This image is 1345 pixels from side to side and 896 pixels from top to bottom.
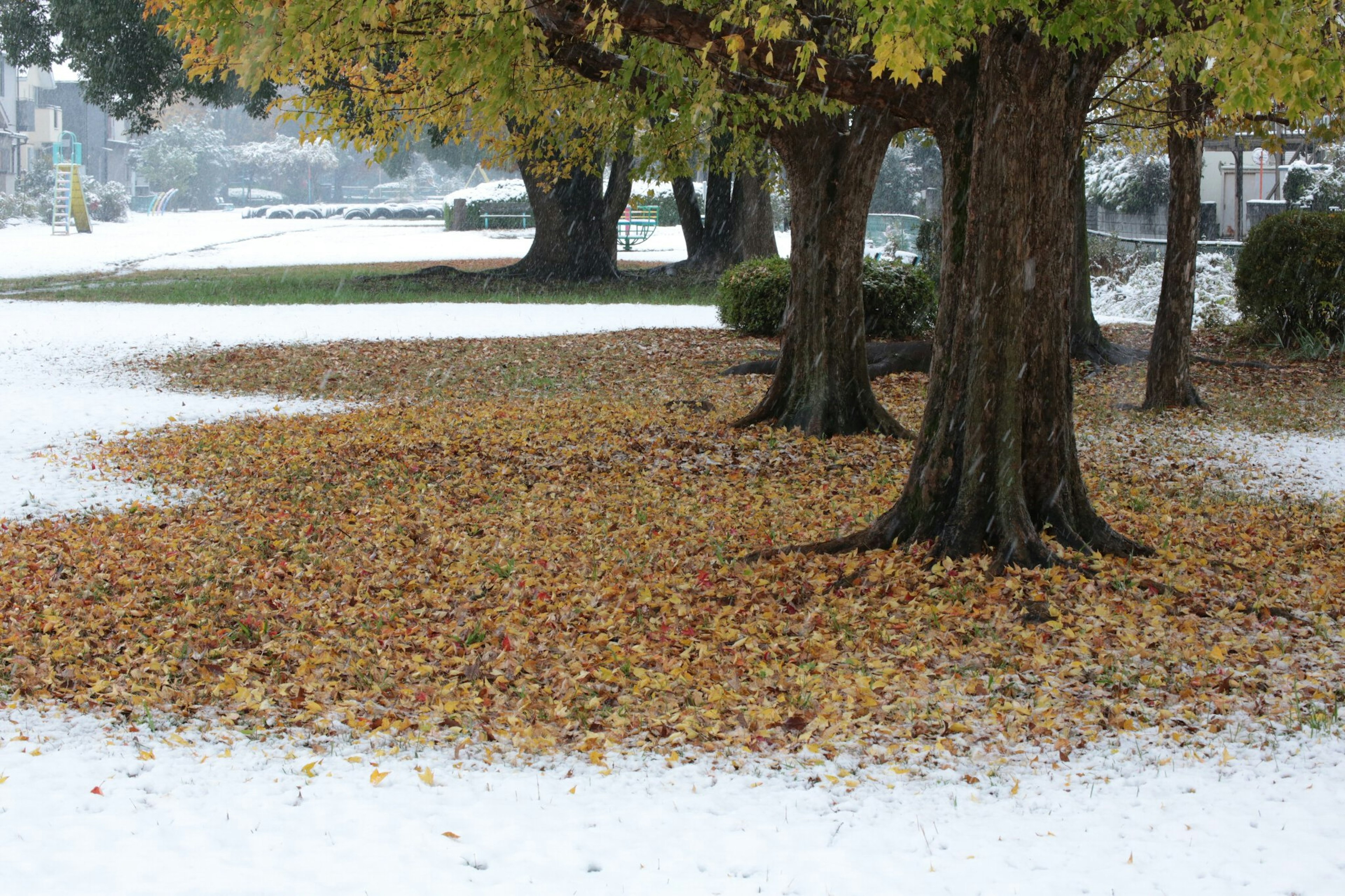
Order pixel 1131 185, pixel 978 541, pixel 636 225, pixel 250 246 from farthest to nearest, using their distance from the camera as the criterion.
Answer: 1. pixel 636 225
2. pixel 250 246
3. pixel 1131 185
4. pixel 978 541

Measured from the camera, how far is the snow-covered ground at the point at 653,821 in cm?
374

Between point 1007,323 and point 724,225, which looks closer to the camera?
point 1007,323

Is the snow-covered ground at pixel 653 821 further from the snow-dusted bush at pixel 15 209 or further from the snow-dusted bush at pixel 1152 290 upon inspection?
the snow-dusted bush at pixel 15 209

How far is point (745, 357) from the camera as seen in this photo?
1606 centimetres

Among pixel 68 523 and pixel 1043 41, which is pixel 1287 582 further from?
pixel 68 523

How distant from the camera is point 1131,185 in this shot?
3034cm

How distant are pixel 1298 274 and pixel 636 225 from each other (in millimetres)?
30303

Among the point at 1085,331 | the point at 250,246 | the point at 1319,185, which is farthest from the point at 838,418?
the point at 250,246

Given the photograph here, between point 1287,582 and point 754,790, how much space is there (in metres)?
3.84

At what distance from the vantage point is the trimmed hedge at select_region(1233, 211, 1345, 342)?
15.5 meters

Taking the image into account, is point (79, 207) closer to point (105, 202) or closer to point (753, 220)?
point (105, 202)

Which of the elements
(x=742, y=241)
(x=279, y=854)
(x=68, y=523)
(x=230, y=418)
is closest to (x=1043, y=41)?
(x=279, y=854)

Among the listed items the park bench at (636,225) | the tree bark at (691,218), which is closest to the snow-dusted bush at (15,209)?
the park bench at (636,225)

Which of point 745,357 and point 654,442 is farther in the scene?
point 745,357
